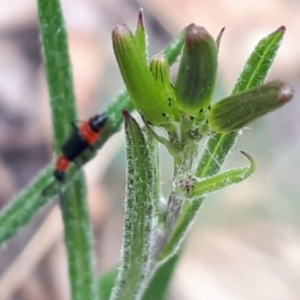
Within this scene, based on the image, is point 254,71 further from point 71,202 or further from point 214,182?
point 71,202

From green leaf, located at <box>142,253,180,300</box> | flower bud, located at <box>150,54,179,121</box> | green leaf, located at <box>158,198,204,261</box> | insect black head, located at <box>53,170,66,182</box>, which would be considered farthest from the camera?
green leaf, located at <box>142,253,180,300</box>

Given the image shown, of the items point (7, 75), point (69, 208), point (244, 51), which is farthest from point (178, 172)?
point (244, 51)

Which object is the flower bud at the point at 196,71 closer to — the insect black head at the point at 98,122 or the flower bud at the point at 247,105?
the flower bud at the point at 247,105

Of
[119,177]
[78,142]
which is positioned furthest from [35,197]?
[119,177]

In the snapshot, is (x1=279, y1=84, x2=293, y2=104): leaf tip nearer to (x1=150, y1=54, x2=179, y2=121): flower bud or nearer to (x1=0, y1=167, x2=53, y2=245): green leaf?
(x1=150, y1=54, x2=179, y2=121): flower bud

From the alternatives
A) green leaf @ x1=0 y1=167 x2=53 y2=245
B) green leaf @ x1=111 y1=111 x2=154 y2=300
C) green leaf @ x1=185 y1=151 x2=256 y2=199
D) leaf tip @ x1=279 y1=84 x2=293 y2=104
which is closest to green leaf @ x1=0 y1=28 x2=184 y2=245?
green leaf @ x1=0 y1=167 x2=53 y2=245

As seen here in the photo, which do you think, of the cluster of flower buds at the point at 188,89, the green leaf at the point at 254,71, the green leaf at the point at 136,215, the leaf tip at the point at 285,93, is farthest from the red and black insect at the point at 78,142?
the leaf tip at the point at 285,93
